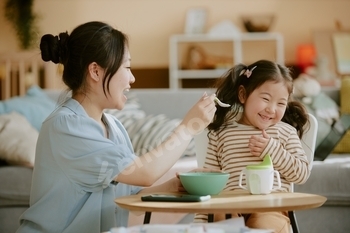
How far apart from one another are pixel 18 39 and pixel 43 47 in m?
4.78

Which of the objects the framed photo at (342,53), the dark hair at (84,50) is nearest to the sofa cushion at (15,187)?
the dark hair at (84,50)

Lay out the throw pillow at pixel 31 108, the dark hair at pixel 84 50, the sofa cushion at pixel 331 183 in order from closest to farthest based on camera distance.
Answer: the dark hair at pixel 84 50, the sofa cushion at pixel 331 183, the throw pillow at pixel 31 108

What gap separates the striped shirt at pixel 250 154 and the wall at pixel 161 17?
4211mm

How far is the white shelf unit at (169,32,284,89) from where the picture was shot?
6.26m

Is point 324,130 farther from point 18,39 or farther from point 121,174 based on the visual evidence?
point 18,39

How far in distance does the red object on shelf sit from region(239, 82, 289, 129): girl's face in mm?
4042

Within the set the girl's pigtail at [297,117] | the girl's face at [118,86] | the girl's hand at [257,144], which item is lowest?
the girl's hand at [257,144]

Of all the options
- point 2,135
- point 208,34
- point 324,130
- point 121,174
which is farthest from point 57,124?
point 208,34

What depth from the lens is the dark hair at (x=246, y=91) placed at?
2.27 meters

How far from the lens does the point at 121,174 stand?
176 centimetres

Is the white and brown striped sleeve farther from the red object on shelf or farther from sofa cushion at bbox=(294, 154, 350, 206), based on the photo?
the red object on shelf

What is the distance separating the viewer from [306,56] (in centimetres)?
618

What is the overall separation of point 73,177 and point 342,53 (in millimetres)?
4648

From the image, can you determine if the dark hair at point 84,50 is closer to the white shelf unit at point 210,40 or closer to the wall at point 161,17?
the white shelf unit at point 210,40
